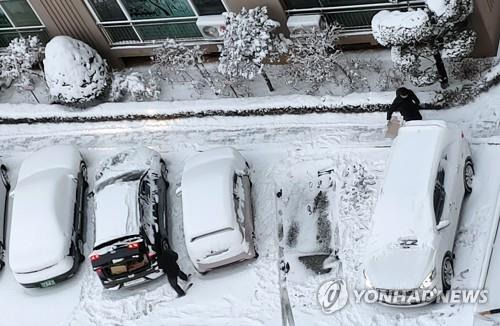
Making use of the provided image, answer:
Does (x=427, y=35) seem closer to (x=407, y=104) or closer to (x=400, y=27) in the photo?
(x=400, y=27)

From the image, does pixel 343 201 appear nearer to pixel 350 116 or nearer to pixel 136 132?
pixel 350 116

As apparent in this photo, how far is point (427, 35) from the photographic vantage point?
63.6 feet

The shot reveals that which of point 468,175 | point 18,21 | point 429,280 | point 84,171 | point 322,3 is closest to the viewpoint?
point 429,280

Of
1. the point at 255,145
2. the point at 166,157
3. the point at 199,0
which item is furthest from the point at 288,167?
the point at 199,0

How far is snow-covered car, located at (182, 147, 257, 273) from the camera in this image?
1906 centimetres

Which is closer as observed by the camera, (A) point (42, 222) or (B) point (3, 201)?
(A) point (42, 222)

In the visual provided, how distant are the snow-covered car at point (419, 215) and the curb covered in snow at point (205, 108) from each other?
2445 millimetres

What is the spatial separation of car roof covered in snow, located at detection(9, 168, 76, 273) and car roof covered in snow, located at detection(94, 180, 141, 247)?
2.64ft

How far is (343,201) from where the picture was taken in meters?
19.7

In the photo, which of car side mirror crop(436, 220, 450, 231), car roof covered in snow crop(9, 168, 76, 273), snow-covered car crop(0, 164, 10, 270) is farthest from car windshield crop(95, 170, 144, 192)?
car side mirror crop(436, 220, 450, 231)

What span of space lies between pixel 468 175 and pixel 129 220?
7127mm

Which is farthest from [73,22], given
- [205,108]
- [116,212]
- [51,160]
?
[116,212]

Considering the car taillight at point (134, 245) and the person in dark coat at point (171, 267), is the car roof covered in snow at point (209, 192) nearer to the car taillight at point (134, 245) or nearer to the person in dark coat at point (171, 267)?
the person in dark coat at point (171, 267)

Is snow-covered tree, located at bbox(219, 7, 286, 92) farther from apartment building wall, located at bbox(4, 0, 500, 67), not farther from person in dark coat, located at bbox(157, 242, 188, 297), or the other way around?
person in dark coat, located at bbox(157, 242, 188, 297)
